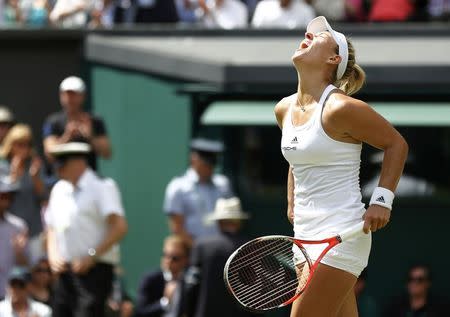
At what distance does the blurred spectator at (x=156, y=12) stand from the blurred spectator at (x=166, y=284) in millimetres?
3372

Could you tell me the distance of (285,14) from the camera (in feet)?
44.1

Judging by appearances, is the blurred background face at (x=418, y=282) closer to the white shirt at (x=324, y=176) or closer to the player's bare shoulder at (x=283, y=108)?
the player's bare shoulder at (x=283, y=108)

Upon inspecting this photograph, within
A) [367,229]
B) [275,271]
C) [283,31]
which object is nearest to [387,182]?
[367,229]

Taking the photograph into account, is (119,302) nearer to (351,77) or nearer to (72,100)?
(72,100)

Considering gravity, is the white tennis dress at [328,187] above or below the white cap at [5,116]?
above

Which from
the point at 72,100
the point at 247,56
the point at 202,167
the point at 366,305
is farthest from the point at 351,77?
the point at 247,56

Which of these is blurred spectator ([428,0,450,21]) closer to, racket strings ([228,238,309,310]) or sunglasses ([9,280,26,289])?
sunglasses ([9,280,26,289])

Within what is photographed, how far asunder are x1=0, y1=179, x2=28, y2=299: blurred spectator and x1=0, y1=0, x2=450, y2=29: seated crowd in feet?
9.37

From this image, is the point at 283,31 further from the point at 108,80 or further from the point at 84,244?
the point at 84,244

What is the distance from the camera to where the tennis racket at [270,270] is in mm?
6324

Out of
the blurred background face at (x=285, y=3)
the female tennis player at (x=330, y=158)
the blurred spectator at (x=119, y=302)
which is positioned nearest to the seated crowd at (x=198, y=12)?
the blurred background face at (x=285, y=3)

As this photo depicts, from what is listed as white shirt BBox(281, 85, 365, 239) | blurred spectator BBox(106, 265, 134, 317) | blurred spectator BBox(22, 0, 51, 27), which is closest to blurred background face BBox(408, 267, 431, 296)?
blurred spectator BBox(106, 265, 134, 317)

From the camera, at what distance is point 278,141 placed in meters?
12.4

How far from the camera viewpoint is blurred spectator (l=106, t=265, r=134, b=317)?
10.2 meters
